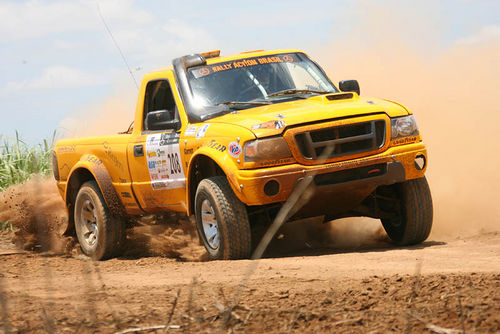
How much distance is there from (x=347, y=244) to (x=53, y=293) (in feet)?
13.3

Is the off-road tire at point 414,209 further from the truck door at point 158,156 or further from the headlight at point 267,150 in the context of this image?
the truck door at point 158,156

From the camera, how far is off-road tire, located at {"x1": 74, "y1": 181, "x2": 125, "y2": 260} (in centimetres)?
915

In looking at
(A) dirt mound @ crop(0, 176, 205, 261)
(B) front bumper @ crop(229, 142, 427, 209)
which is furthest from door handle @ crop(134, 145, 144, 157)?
(B) front bumper @ crop(229, 142, 427, 209)

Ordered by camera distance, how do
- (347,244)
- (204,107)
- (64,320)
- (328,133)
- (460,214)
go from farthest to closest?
(460,214) < (347,244) < (204,107) < (328,133) < (64,320)

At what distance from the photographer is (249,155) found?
272 inches

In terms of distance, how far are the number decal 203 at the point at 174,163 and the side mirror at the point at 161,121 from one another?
26cm

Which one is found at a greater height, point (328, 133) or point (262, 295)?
point (328, 133)

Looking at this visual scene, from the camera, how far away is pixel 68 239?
10414mm

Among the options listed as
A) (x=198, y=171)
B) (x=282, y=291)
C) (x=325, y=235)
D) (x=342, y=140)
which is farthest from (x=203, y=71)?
(x=282, y=291)

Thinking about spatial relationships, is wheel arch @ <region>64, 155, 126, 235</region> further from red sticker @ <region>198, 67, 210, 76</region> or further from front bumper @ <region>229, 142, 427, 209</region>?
front bumper @ <region>229, 142, 427, 209</region>

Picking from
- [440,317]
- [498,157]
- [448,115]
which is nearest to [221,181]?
[440,317]

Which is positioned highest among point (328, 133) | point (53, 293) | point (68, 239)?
point (328, 133)

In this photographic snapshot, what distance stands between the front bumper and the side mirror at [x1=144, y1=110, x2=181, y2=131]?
1194 mm

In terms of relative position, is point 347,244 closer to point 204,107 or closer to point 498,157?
point 204,107
